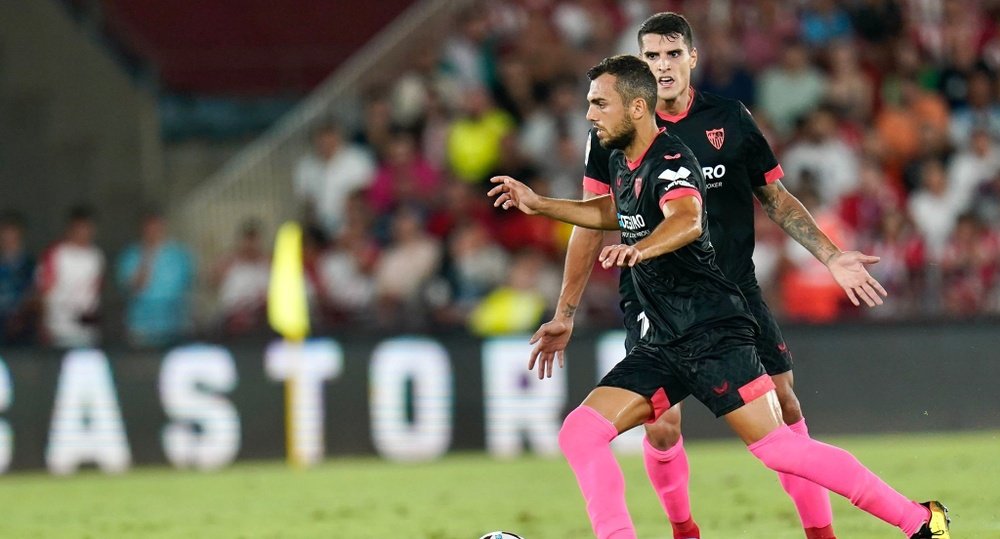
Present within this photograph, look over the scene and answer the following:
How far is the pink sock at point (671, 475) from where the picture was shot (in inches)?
283

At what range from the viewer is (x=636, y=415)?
6.44m

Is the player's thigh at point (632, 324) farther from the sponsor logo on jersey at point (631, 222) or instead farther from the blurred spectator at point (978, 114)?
the blurred spectator at point (978, 114)

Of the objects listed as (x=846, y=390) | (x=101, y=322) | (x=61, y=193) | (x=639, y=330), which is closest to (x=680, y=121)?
(x=639, y=330)

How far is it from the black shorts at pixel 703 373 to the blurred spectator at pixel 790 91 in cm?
959

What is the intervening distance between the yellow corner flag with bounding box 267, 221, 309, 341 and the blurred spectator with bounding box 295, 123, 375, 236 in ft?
5.72

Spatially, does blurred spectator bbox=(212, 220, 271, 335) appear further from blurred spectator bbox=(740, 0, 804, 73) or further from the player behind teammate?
the player behind teammate

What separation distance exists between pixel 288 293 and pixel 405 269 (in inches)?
50.8

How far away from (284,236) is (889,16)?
670 centimetres

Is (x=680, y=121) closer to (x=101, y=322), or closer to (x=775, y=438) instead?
(x=775, y=438)

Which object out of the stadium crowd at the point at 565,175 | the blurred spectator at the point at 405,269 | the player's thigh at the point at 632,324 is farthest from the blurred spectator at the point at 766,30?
the player's thigh at the point at 632,324

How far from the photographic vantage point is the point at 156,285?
14.8m

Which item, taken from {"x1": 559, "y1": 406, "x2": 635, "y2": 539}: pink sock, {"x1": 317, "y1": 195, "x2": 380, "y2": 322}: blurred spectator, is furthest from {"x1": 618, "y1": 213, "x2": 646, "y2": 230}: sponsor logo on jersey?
{"x1": 317, "y1": 195, "x2": 380, "y2": 322}: blurred spectator

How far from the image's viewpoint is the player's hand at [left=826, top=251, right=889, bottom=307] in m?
6.51

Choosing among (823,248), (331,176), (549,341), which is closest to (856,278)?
(823,248)
